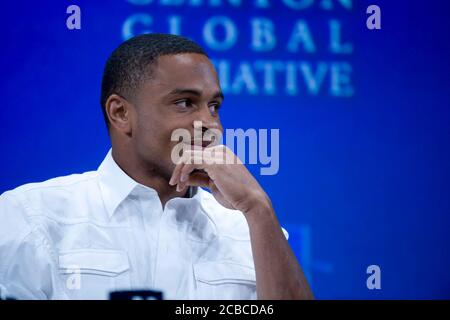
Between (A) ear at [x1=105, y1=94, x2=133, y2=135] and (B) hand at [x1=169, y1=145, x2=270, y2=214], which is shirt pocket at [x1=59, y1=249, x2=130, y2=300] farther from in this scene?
(A) ear at [x1=105, y1=94, x2=133, y2=135]

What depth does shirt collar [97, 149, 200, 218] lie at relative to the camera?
7.32 ft

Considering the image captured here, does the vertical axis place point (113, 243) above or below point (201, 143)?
below

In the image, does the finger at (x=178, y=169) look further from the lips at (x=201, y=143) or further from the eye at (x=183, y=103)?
the eye at (x=183, y=103)

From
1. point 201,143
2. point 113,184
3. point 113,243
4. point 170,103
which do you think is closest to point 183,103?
point 170,103

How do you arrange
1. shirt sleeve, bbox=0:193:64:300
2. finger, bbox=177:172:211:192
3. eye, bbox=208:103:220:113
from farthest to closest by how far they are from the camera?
eye, bbox=208:103:220:113 < finger, bbox=177:172:211:192 < shirt sleeve, bbox=0:193:64:300

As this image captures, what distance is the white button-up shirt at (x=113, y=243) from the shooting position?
205 centimetres

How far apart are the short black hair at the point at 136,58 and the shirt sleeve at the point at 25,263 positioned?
22.1 inches

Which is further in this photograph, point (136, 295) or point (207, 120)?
point (207, 120)

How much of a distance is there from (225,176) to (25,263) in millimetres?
715

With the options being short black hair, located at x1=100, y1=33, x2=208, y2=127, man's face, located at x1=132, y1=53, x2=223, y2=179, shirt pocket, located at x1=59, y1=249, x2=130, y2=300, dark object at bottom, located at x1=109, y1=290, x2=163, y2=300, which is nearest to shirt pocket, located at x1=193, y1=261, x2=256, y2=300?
dark object at bottom, located at x1=109, y1=290, x2=163, y2=300

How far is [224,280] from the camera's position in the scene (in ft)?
7.28

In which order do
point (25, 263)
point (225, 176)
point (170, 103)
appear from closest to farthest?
1. point (25, 263)
2. point (225, 176)
3. point (170, 103)

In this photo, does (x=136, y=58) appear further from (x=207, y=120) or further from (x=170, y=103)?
(x=207, y=120)

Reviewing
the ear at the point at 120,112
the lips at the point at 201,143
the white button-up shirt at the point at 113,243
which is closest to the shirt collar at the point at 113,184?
the white button-up shirt at the point at 113,243
